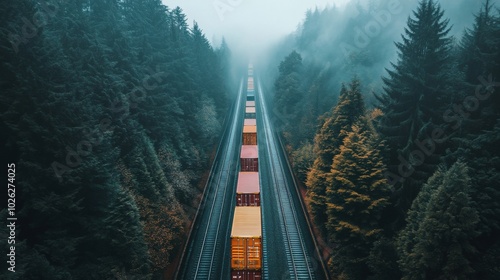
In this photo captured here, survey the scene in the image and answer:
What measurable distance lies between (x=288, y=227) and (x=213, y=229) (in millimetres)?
8094

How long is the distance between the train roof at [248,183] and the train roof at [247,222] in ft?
9.95

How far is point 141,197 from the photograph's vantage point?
87.1 feet

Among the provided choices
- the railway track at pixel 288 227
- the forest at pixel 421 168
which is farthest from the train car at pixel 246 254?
the forest at pixel 421 168

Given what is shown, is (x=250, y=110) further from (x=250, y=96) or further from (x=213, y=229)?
(x=213, y=229)

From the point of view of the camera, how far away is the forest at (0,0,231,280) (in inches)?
667

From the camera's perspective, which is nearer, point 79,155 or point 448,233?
point 448,233

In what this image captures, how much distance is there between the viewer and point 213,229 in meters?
35.1

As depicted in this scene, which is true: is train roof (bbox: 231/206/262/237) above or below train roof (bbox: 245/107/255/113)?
below

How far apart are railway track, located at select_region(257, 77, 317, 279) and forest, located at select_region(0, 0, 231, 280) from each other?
10.5 m

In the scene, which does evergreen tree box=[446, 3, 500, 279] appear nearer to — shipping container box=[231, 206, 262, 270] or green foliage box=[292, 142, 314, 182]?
shipping container box=[231, 206, 262, 270]

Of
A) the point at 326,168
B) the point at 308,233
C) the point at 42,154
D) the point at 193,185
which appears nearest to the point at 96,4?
the point at 193,185

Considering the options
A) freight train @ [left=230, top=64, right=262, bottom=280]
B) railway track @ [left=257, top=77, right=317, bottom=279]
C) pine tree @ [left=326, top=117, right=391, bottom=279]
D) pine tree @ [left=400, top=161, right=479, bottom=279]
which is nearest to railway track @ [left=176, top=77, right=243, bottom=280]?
railway track @ [left=257, top=77, right=317, bottom=279]

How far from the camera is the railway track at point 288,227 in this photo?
2855 cm

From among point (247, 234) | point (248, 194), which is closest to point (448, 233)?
point (247, 234)
